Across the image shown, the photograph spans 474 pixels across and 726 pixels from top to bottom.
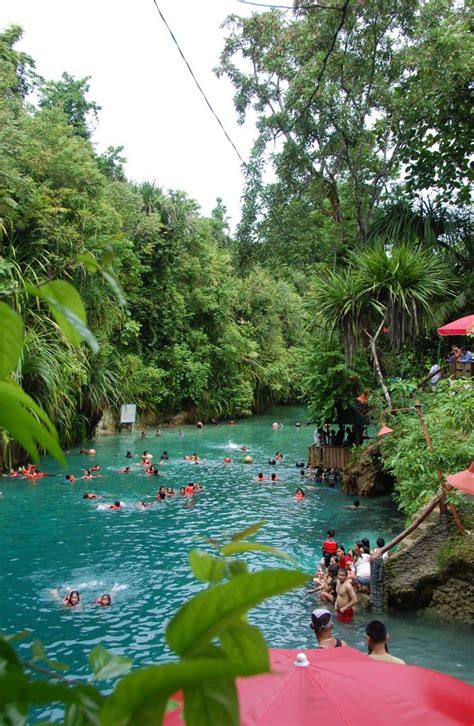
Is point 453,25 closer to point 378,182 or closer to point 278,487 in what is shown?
point 378,182

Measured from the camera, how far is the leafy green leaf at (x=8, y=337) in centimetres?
64

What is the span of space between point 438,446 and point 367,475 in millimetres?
7272

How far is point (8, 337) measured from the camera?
645 mm

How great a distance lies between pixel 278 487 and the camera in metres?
17.7

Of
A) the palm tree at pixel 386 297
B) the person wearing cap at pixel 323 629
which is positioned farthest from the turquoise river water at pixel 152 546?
the palm tree at pixel 386 297

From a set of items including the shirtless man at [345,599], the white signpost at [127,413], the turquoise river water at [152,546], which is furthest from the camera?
the white signpost at [127,413]

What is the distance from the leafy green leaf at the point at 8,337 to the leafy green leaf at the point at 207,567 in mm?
270

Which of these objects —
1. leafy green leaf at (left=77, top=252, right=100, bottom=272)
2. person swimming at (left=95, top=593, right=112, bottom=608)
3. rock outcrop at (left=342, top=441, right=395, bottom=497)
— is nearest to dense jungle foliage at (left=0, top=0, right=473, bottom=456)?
rock outcrop at (left=342, top=441, right=395, bottom=497)

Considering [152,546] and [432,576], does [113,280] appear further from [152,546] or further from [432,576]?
[152,546]

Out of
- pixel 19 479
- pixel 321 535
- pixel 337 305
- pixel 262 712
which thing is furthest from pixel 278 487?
pixel 262 712

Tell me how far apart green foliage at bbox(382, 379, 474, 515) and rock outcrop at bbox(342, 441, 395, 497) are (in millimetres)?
4675

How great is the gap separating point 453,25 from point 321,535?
469 inches

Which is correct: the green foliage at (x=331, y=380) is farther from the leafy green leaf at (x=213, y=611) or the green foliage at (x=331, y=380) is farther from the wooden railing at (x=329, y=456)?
the leafy green leaf at (x=213, y=611)

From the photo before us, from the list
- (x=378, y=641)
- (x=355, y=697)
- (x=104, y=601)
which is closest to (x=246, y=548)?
(x=355, y=697)
